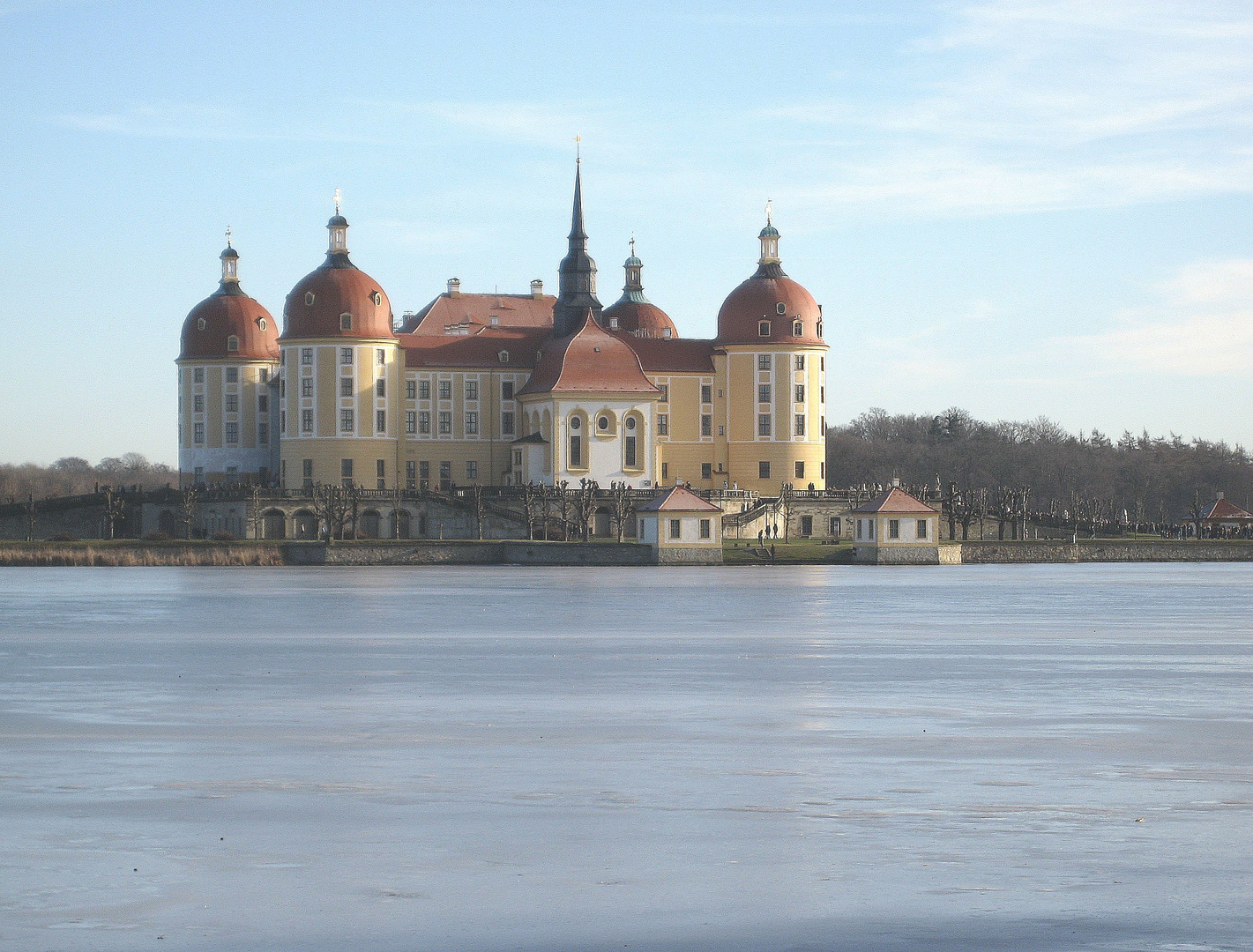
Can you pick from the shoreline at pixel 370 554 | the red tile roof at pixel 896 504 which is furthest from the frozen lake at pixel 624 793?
the red tile roof at pixel 896 504

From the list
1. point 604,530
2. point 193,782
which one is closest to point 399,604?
point 193,782

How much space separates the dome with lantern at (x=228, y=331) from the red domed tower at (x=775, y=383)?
26342 millimetres

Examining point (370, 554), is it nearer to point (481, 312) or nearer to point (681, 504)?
point (681, 504)

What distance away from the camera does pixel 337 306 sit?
3693 inches

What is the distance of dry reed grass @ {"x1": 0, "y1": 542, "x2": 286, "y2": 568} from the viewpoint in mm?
75812

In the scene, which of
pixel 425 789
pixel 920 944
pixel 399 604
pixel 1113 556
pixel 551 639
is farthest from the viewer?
pixel 1113 556

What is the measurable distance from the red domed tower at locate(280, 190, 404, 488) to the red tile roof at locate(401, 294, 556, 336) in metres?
11.6

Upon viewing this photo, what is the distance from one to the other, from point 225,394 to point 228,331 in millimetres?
3831

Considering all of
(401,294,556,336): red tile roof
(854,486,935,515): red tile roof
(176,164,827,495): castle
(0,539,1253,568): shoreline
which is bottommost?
(0,539,1253,568): shoreline

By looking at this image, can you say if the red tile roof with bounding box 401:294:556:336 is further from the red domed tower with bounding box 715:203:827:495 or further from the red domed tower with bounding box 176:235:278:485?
the red domed tower with bounding box 715:203:827:495

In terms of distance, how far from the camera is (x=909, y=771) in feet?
54.6

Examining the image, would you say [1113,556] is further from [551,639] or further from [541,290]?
[551,639]

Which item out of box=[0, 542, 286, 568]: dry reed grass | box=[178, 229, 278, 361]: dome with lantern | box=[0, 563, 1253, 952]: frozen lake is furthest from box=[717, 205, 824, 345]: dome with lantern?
box=[0, 563, 1253, 952]: frozen lake

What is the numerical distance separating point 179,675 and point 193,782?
10947 millimetres
